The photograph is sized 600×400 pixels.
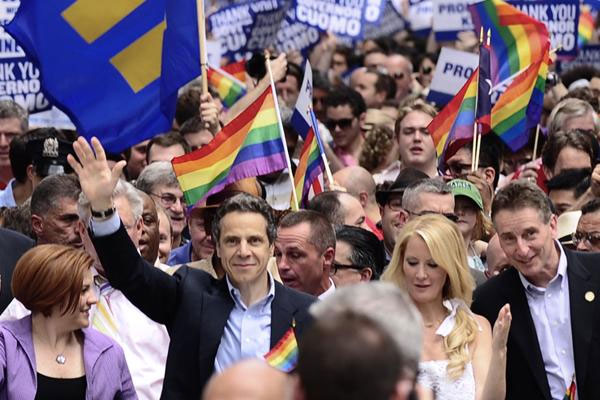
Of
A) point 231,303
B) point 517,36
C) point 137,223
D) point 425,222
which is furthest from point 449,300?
point 517,36

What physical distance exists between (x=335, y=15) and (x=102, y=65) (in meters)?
7.26

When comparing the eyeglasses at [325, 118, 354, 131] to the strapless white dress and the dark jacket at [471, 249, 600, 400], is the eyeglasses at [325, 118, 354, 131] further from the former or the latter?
the strapless white dress

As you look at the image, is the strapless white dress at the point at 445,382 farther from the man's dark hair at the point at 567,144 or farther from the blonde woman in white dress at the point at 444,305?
the man's dark hair at the point at 567,144

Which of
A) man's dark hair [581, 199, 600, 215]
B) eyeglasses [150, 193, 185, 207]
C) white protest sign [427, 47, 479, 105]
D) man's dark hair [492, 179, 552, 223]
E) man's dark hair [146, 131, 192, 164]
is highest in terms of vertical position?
man's dark hair [492, 179, 552, 223]

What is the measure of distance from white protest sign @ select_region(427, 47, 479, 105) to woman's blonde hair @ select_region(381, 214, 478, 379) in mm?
6349

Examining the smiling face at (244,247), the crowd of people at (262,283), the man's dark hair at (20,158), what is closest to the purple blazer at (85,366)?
the crowd of people at (262,283)

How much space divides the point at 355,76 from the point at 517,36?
166 inches

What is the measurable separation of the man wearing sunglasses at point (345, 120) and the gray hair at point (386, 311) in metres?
10.7

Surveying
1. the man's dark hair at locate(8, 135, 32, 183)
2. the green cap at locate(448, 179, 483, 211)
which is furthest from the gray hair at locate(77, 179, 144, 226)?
the man's dark hair at locate(8, 135, 32, 183)

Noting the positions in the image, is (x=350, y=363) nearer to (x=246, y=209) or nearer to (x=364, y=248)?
(x=246, y=209)

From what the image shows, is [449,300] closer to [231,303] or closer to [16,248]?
[231,303]

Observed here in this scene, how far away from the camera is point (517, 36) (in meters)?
13.9

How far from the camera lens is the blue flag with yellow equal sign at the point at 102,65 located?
10.6 meters

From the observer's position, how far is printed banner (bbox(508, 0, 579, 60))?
15891mm
